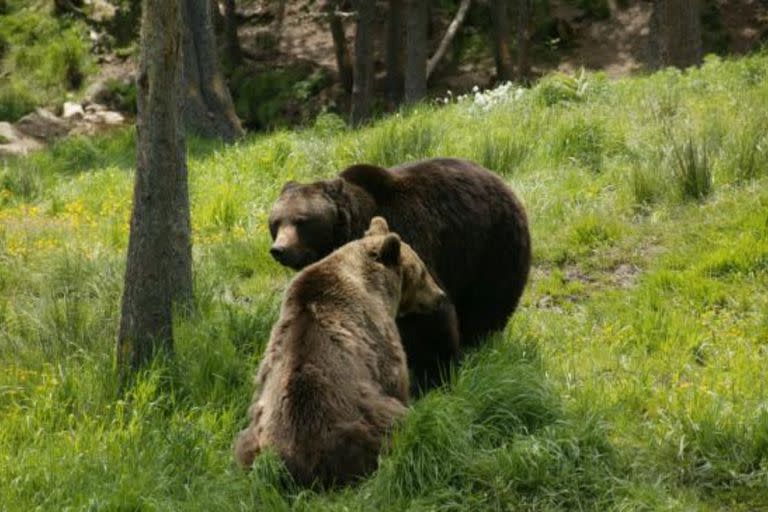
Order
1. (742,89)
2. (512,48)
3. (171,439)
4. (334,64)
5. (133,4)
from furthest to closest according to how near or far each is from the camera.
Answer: (133,4) → (334,64) → (512,48) → (742,89) → (171,439)

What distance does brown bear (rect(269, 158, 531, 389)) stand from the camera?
21.8ft

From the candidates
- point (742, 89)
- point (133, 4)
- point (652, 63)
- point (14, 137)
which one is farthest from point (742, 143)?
point (133, 4)

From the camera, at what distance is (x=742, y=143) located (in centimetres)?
931

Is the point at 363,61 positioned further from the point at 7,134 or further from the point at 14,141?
the point at 7,134

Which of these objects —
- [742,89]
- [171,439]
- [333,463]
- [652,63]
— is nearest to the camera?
[333,463]

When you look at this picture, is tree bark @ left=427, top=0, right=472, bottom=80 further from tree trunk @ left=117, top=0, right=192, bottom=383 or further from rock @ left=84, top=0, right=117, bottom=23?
tree trunk @ left=117, top=0, right=192, bottom=383

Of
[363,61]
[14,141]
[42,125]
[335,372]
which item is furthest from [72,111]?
[335,372]

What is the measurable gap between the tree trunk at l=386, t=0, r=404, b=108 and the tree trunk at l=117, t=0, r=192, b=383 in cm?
1582

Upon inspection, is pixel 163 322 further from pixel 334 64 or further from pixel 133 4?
pixel 133 4

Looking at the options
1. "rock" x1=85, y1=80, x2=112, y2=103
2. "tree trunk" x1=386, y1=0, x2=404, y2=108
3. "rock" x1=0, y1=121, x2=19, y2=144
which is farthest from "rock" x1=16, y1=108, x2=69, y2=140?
"tree trunk" x1=386, y1=0, x2=404, y2=108

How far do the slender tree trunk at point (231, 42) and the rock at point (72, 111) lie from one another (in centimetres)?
388

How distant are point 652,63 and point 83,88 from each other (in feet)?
43.2

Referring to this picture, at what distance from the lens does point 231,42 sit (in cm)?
2570

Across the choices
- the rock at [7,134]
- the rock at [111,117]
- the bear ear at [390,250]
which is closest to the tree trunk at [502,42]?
the rock at [111,117]
